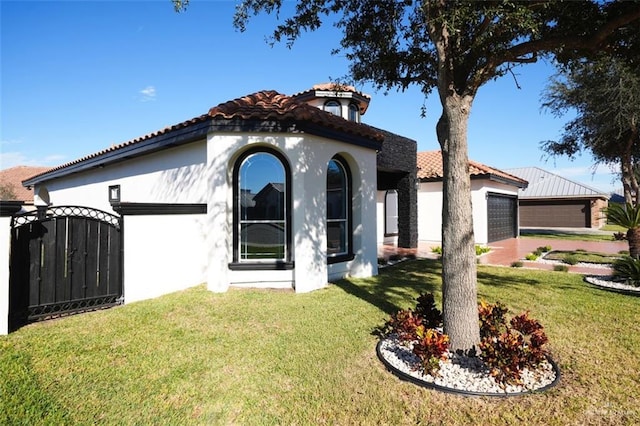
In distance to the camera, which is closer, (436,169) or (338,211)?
(338,211)

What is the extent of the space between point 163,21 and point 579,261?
15.8m

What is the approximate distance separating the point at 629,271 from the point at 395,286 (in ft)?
19.8

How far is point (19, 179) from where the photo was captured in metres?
37.3

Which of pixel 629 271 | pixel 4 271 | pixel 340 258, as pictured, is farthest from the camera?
pixel 340 258

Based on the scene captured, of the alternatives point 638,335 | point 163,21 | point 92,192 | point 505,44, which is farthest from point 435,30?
point 92,192

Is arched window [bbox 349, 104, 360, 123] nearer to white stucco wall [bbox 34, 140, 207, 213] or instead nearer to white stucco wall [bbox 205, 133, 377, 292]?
white stucco wall [bbox 205, 133, 377, 292]

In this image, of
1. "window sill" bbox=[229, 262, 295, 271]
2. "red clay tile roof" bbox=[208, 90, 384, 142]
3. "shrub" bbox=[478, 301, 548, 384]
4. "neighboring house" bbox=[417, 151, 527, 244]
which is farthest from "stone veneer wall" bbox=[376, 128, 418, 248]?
"shrub" bbox=[478, 301, 548, 384]

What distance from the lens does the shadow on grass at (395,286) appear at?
24.2 feet

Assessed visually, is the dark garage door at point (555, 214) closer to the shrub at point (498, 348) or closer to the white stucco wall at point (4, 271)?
the shrub at point (498, 348)

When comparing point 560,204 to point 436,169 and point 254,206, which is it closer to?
point 436,169

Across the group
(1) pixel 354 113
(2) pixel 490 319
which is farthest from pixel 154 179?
(2) pixel 490 319

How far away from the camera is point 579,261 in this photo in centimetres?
1277

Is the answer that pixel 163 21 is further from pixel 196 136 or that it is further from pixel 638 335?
pixel 638 335

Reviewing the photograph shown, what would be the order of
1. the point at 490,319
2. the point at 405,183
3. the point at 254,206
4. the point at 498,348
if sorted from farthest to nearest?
the point at 405,183
the point at 254,206
the point at 490,319
the point at 498,348
